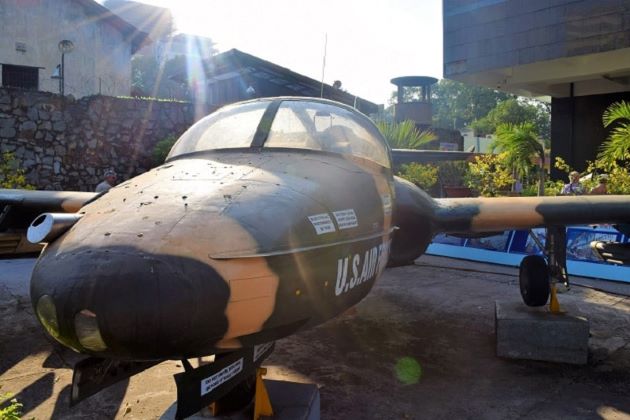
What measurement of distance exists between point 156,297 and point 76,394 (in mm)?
990

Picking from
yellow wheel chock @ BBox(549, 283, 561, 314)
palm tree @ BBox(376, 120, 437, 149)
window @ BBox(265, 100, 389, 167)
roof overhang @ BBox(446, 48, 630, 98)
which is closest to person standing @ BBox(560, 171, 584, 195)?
palm tree @ BBox(376, 120, 437, 149)

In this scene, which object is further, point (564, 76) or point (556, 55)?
point (564, 76)

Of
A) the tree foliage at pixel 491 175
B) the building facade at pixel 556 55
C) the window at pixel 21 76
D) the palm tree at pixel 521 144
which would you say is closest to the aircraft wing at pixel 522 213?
the palm tree at pixel 521 144

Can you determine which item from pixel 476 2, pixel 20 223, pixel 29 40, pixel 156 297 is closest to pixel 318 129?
pixel 156 297

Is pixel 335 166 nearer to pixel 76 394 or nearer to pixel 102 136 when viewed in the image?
pixel 76 394

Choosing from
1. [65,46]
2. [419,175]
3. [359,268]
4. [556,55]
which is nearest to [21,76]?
[65,46]

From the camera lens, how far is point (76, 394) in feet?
9.21

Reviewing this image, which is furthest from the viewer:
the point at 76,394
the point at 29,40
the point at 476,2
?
the point at 29,40

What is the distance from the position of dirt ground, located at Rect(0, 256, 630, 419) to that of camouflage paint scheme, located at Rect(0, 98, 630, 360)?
161 centimetres

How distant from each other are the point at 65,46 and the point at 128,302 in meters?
21.7

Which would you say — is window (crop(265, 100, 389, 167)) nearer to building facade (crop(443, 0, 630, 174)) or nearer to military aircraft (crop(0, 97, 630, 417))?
military aircraft (crop(0, 97, 630, 417))

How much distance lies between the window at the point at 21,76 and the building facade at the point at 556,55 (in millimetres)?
15882

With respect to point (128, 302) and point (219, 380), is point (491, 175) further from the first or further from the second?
point (128, 302)

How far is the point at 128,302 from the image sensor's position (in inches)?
89.4
